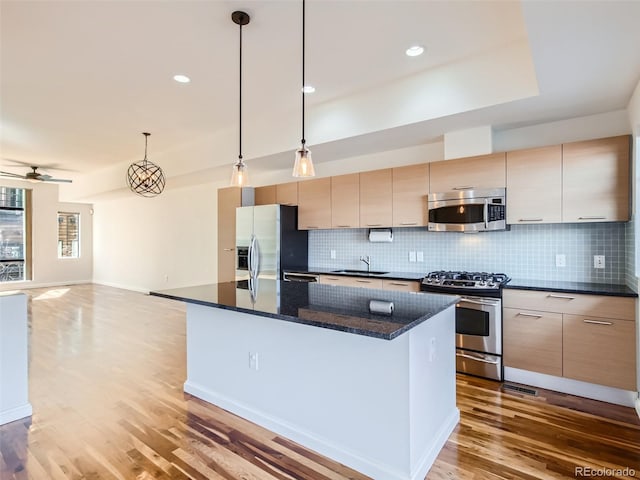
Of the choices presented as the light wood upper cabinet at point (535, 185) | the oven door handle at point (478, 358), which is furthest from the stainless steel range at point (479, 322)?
the light wood upper cabinet at point (535, 185)

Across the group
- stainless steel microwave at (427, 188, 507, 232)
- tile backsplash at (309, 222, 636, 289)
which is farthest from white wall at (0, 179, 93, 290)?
stainless steel microwave at (427, 188, 507, 232)

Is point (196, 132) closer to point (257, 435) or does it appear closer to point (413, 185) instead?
point (413, 185)

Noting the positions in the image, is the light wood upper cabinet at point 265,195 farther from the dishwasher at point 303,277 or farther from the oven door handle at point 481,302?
the oven door handle at point 481,302

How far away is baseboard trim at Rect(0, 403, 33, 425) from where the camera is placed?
97.9 inches

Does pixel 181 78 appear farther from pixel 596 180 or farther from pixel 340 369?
pixel 596 180

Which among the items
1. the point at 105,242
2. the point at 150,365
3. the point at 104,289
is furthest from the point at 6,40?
the point at 105,242

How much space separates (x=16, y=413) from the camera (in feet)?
8.32

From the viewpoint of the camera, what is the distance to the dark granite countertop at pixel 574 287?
8.76 feet

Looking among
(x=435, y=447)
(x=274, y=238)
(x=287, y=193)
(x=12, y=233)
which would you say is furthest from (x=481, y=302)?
(x=12, y=233)

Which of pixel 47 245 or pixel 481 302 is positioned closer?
pixel 481 302

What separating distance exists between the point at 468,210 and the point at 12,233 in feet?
34.6

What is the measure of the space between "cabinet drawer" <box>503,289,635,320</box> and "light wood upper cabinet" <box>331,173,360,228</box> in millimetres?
1921

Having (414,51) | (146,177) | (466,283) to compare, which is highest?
(414,51)

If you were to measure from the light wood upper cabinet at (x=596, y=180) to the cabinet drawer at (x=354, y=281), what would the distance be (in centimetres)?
185
